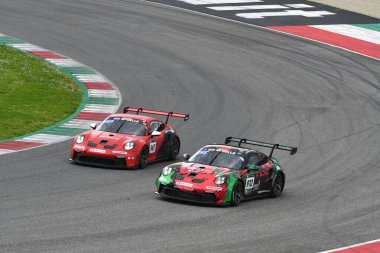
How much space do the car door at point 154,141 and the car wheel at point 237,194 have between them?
471cm

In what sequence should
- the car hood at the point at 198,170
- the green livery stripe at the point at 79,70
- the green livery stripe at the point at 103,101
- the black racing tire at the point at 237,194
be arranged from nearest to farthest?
the black racing tire at the point at 237,194 → the car hood at the point at 198,170 → the green livery stripe at the point at 103,101 → the green livery stripe at the point at 79,70

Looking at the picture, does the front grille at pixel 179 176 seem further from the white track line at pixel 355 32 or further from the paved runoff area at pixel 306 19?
the white track line at pixel 355 32

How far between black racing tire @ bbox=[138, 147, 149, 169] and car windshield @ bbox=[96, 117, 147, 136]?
2.13ft

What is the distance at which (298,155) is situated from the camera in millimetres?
29188

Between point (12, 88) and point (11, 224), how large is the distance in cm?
1731

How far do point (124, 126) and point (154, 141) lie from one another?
942 mm

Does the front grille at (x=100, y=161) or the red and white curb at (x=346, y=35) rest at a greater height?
the front grille at (x=100, y=161)

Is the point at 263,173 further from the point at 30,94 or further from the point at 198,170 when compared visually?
the point at 30,94

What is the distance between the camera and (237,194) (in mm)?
22766

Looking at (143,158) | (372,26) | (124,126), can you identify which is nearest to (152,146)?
(143,158)

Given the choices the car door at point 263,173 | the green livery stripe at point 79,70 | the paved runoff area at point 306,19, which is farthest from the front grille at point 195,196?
the paved runoff area at point 306,19

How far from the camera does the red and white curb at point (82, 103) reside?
28906 millimetres

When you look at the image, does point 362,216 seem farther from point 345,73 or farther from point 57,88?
point 345,73

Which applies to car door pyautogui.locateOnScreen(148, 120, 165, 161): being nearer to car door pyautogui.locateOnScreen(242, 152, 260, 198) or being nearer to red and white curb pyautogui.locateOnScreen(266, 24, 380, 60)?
car door pyautogui.locateOnScreen(242, 152, 260, 198)
